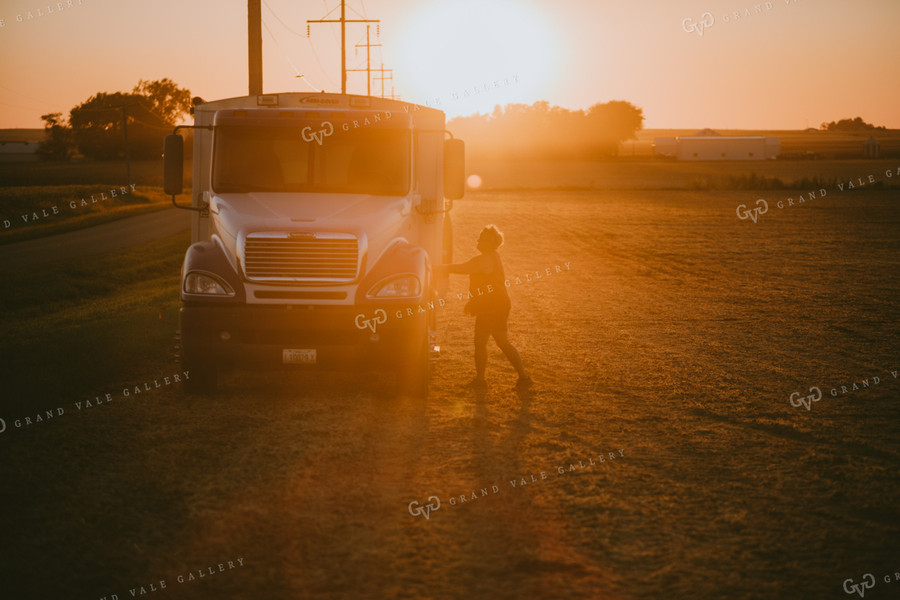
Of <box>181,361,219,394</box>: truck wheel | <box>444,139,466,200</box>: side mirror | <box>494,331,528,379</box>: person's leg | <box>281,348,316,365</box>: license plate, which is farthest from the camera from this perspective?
<box>444,139,466,200</box>: side mirror

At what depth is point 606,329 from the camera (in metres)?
13.0

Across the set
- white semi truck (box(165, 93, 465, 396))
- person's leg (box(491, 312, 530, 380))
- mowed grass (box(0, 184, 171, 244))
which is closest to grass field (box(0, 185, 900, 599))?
person's leg (box(491, 312, 530, 380))

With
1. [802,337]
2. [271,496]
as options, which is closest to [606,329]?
[802,337]

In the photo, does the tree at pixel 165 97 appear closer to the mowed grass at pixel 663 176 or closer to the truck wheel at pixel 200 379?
A: the mowed grass at pixel 663 176

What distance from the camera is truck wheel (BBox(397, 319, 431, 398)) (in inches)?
339

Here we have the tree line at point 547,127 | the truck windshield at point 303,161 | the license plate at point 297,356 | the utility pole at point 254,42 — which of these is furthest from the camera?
the tree line at point 547,127

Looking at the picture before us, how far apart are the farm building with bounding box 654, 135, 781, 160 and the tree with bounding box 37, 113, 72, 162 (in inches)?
3333

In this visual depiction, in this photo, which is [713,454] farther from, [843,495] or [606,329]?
[606,329]

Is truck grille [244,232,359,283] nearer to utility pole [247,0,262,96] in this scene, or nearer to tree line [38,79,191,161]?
utility pole [247,0,262,96]

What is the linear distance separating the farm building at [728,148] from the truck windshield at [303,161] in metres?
126

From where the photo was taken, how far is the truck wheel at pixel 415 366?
28.3 ft

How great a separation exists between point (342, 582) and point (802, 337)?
923 centimetres

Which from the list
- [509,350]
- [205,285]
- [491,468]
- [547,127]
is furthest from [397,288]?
[547,127]

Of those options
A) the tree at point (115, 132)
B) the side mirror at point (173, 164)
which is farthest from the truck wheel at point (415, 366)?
the tree at point (115, 132)
